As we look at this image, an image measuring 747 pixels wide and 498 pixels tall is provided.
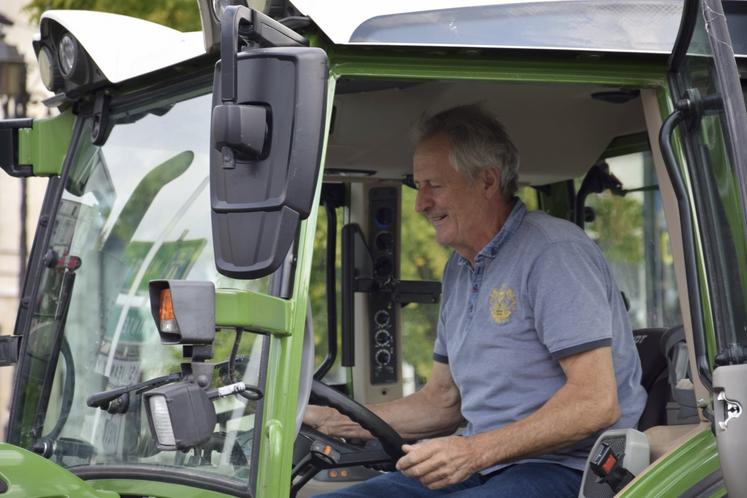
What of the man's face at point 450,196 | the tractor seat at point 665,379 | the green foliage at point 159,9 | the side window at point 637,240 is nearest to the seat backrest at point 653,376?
the tractor seat at point 665,379

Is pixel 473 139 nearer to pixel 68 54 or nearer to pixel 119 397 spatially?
pixel 68 54

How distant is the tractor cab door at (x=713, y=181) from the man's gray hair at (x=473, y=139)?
798 mm

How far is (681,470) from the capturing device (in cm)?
260

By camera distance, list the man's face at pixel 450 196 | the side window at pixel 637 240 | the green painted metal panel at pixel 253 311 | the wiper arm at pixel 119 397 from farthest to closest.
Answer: the side window at pixel 637 240 → the man's face at pixel 450 196 → the wiper arm at pixel 119 397 → the green painted metal panel at pixel 253 311

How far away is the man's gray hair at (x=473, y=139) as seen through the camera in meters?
3.38

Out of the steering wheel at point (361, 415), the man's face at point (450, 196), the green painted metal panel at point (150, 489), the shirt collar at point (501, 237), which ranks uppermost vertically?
the man's face at point (450, 196)

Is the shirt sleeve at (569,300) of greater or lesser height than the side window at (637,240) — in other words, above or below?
below

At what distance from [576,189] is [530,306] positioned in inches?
52.9

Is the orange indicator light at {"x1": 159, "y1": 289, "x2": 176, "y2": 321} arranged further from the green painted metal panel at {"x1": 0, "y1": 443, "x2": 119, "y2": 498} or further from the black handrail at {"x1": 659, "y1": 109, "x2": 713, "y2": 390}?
the black handrail at {"x1": 659, "y1": 109, "x2": 713, "y2": 390}

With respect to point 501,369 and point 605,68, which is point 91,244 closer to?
point 501,369

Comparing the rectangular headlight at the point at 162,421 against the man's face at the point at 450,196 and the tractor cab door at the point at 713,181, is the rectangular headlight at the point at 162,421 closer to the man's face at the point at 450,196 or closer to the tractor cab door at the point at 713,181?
the tractor cab door at the point at 713,181

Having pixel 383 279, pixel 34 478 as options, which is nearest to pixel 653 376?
pixel 383 279

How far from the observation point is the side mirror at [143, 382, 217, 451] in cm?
219

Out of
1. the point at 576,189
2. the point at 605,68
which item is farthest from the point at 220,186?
the point at 576,189
